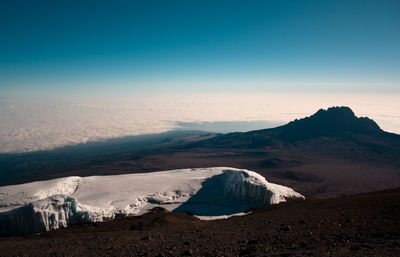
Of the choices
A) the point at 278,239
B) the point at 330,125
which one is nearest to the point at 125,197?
the point at 278,239

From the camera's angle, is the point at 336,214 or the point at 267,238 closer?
the point at 267,238

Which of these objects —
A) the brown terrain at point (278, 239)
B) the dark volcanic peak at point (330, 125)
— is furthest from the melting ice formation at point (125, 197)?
the dark volcanic peak at point (330, 125)

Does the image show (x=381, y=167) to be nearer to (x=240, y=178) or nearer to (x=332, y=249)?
(x=240, y=178)

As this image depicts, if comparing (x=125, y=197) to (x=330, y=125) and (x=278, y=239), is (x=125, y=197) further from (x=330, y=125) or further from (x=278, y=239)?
(x=330, y=125)

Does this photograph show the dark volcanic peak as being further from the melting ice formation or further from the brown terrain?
the brown terrain

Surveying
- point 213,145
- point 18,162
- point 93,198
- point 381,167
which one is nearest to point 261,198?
point 93,198

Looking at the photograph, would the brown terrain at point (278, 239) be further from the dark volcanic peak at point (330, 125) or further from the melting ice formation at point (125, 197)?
the dark volcanic peak at point (330, 125)

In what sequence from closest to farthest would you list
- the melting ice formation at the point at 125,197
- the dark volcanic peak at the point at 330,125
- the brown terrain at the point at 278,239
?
the brown terrain at the point at 278,239 < the melting ice formation at the point at 125,197 < the dark volcanic peak at the point at 330,125
